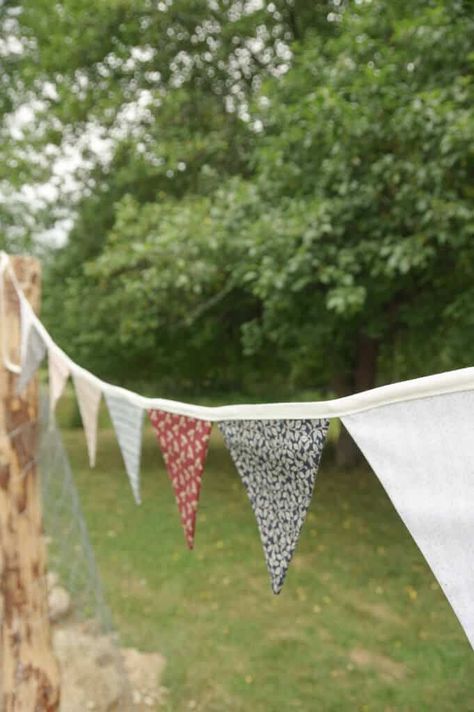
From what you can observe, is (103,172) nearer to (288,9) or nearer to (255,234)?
(288,9)

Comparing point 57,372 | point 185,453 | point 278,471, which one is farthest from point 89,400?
point 278,471

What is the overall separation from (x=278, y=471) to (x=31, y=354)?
1.86 metres

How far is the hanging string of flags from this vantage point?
32.3 inches

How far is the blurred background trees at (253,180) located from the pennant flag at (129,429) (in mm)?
2785

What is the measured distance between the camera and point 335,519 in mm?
7203

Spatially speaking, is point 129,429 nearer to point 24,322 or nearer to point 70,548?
point 24,322

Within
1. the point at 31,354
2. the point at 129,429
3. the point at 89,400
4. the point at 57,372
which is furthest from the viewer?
the point at 31,354

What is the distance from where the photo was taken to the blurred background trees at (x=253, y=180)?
15.5ft

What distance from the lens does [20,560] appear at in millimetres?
2885

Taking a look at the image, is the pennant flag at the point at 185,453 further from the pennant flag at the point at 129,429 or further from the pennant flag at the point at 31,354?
the pennant flag at the point at 31,354

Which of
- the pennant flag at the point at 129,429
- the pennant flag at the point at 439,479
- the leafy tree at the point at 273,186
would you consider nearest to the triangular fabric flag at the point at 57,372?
the pennant flag at the point at 129,429

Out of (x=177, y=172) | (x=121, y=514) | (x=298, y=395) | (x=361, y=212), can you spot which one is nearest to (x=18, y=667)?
(x=361, y=212)

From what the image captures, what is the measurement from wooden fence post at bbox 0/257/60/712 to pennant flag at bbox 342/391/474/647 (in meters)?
2.34

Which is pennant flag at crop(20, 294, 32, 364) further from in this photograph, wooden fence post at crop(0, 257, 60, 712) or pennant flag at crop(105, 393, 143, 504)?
pennant flag at crop(105, 393, 143, 504)
